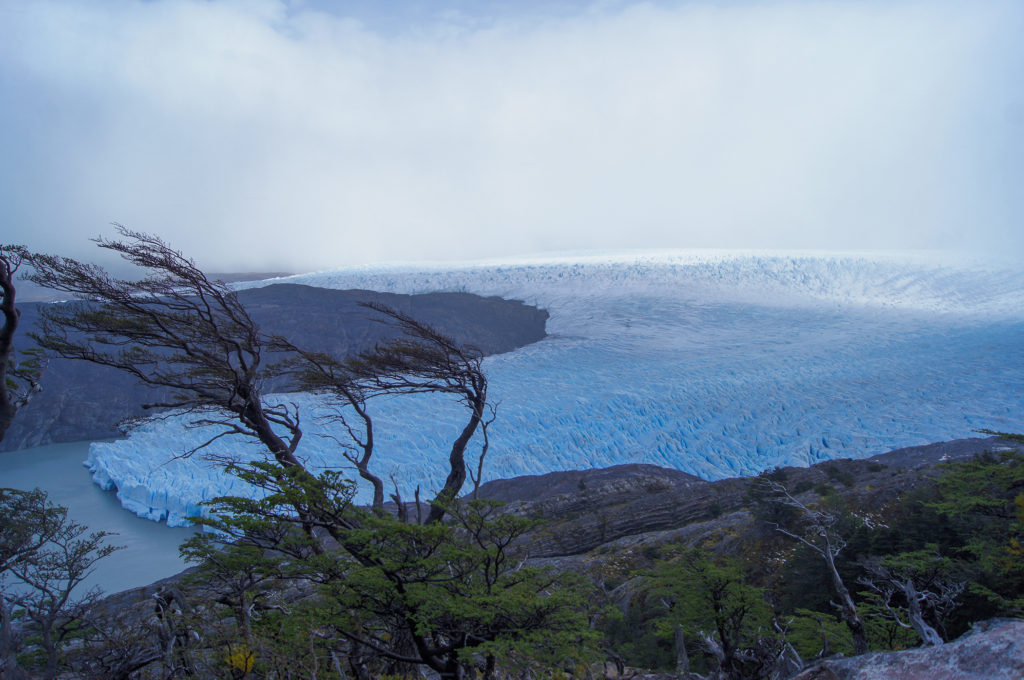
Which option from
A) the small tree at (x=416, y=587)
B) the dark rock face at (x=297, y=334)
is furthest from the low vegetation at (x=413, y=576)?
the dark rock face at (x=297, y=334)

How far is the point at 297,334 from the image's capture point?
81.8ft

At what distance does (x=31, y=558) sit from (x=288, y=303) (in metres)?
20.3

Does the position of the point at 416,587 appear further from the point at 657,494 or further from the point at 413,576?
the point at 657,494

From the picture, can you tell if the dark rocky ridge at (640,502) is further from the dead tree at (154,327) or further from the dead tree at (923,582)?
the dead tree at (154,327)

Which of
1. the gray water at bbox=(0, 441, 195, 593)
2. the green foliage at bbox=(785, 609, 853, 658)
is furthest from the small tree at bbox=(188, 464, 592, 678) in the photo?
the gray water at bbox=(0, 441, 195, 593)

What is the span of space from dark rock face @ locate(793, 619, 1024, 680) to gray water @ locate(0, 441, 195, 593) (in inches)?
540

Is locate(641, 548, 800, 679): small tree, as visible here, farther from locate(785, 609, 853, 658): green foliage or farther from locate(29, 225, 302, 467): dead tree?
locate(29, 225, 302, 467): dead tree

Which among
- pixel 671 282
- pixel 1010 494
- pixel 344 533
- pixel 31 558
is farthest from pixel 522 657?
pixel 671 282

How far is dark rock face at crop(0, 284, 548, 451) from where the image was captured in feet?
75.0

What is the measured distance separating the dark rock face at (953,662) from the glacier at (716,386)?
11015 mm

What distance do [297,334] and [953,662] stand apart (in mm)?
25616

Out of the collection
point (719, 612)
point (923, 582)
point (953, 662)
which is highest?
point (953, 662)

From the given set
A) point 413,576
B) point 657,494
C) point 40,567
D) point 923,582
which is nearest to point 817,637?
point 923,582

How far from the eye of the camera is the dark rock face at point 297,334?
901 inches
